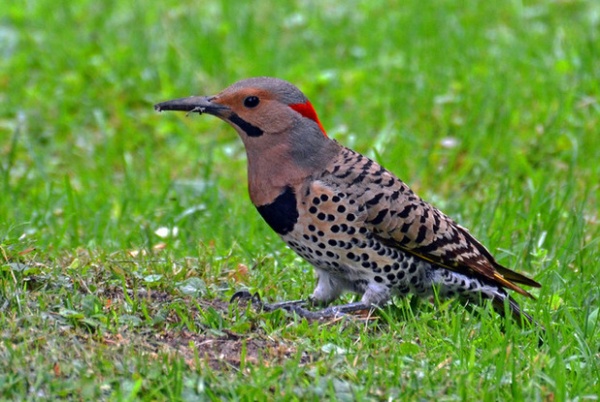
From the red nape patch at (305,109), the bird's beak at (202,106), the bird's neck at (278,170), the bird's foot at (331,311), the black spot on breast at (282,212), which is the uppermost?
the red nape patch at (305,109)

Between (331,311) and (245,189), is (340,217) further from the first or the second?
(245,189)

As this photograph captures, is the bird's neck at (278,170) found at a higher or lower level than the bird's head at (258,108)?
lower

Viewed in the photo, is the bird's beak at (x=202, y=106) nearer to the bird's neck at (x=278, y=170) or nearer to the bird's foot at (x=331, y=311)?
the bird's neck at (x=278, y=170)

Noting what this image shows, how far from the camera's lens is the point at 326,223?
524 cm

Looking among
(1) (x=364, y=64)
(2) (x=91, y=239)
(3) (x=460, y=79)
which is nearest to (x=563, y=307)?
(2) (x=91, y=239)

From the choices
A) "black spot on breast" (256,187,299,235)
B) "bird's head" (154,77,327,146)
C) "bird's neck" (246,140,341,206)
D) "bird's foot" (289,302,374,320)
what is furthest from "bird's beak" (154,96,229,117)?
"bird's foot" (289,302,374,320)

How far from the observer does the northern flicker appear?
529 centimetres

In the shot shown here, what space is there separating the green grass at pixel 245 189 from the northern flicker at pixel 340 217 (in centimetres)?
17

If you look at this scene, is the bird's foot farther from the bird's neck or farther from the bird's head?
the bird's head

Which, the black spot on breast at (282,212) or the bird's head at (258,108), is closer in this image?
the black spot on breast at (282,212)

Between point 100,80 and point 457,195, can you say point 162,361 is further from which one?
point 100,80

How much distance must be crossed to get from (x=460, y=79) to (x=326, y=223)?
4.51 meters

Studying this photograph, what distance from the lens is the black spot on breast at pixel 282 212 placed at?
17.3ft

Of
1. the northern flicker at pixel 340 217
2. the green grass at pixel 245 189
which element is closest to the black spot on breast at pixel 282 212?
the northern flicker at pixel 340 217
